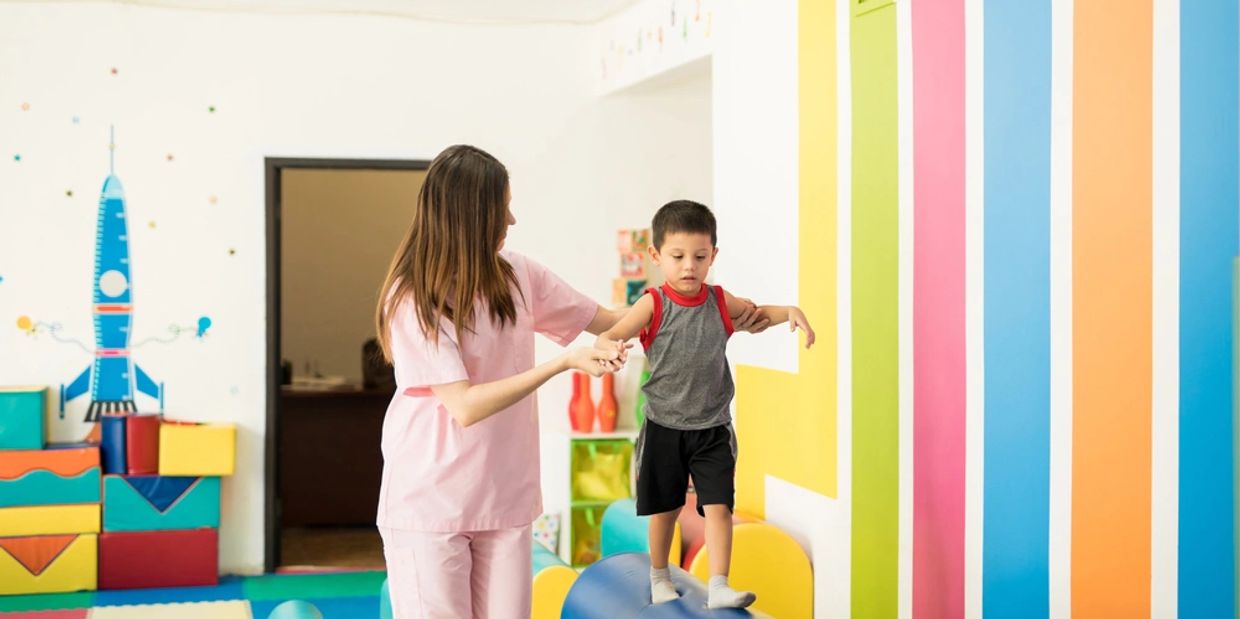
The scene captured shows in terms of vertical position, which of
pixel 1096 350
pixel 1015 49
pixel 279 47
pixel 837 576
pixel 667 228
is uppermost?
pixel 279 47

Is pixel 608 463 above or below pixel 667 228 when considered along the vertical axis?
below

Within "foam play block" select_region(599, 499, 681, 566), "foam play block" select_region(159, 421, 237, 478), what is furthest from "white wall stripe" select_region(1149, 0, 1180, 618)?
"foam play block" select_region(159, 421, 237, 478)

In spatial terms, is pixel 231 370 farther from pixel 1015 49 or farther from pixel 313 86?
pixel 1015 49

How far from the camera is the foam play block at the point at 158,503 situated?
5.93m

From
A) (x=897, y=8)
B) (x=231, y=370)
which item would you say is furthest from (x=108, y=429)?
(x=897, y=8)

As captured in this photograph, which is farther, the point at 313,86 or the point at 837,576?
the point at 313,86

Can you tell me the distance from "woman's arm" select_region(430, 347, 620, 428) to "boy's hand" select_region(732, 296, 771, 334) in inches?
39.7

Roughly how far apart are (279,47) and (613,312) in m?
3.91

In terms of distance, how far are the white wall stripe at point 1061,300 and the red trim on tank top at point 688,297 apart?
0.86 meters

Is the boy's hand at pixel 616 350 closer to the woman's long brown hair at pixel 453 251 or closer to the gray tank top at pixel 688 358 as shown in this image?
the woman's long brown hair at pixel 453 251

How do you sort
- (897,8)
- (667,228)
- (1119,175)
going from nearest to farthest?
(1119,175), (667,228), (897,8)

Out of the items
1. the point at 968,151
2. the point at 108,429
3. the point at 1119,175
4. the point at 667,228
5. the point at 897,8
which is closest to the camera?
the point at 1119,175

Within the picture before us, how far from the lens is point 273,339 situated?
20.8 feet

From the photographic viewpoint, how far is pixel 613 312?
3.00 m
